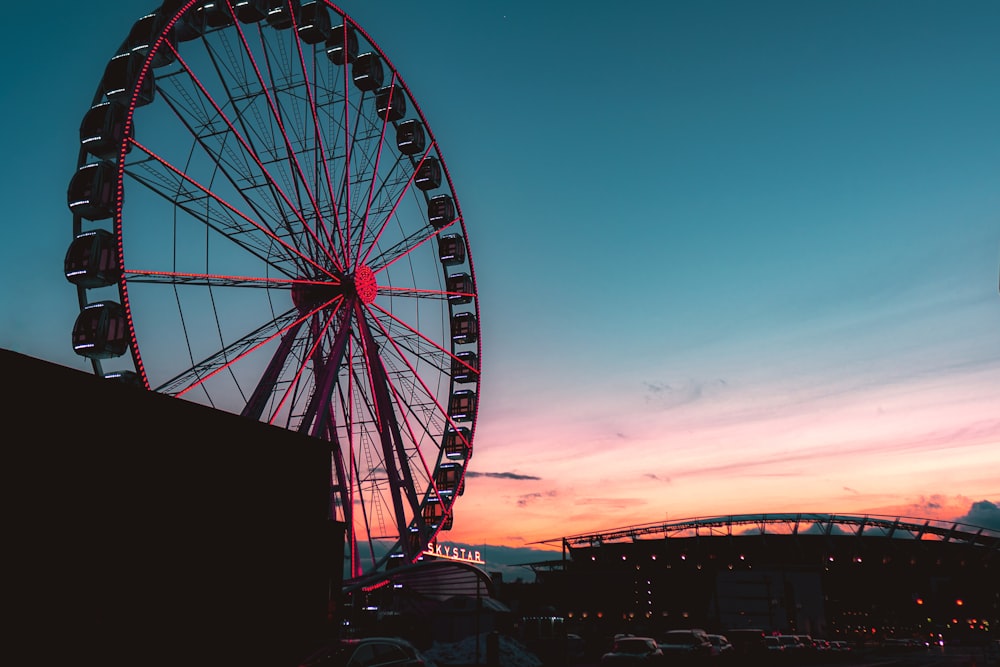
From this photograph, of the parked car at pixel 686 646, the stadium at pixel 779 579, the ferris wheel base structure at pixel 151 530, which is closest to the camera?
the ferris wheel base structure at pixel 151 530

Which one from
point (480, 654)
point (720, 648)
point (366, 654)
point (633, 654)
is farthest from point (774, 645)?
point (366, 654)

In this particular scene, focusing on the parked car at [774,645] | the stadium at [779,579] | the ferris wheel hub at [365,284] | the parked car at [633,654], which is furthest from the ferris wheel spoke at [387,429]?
the stadium at [779,579]

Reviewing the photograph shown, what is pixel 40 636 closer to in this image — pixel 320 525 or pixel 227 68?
pixel 320 525

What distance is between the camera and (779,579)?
84750 mm

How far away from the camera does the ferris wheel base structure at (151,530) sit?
1214 centimetres

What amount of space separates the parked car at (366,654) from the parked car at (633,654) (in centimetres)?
1267

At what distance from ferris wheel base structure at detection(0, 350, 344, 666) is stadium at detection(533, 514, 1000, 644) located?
70.0 meters

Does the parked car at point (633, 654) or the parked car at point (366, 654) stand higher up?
the parked car at point (366, 654)

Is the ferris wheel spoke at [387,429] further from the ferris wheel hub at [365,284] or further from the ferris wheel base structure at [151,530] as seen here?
the ferris wheel base structure at [151,530]

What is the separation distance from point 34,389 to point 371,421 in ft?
65.1

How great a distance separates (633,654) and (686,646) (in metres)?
7.47

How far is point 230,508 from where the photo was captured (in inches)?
629

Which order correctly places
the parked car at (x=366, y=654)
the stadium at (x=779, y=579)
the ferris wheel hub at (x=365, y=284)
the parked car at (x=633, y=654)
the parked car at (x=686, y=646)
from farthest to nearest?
the stadium at (x=779, y=579), the parked car at (x=686, y=646), the ferris wheel hub at (x=365, y=284), the parked car at (x=633, y=654), the parked car at (x=366, y=654)

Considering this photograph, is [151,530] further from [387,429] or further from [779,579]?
[779,579]
